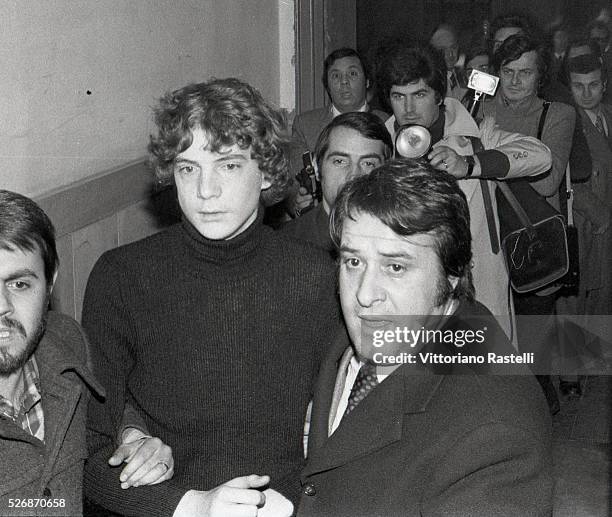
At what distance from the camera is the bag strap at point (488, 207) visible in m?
2.56

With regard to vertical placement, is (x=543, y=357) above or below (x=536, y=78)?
below

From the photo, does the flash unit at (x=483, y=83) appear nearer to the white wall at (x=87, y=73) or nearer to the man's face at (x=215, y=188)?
the white wall at (x=87, y=73)

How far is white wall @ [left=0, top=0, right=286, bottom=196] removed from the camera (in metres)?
2.18

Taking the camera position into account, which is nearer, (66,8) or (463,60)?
(66,8)

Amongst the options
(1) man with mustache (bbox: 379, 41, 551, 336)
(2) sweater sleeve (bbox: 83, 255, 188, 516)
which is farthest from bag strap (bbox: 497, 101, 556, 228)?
(2) sweater sleeve (bbox: 83, 255, 188, 516)

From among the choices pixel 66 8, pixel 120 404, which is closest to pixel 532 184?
pixel 66 8

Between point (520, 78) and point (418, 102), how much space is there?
45cm

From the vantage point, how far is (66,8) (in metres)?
2.39

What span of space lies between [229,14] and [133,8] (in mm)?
936

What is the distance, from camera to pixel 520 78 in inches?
109

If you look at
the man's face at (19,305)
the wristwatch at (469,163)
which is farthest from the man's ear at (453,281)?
the wristwatch at (469,163)

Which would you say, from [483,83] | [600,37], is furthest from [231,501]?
[600,37]

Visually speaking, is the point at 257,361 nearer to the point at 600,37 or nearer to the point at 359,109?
the point at 359,109

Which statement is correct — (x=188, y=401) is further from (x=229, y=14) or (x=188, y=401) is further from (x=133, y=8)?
(x=229, y=14)
